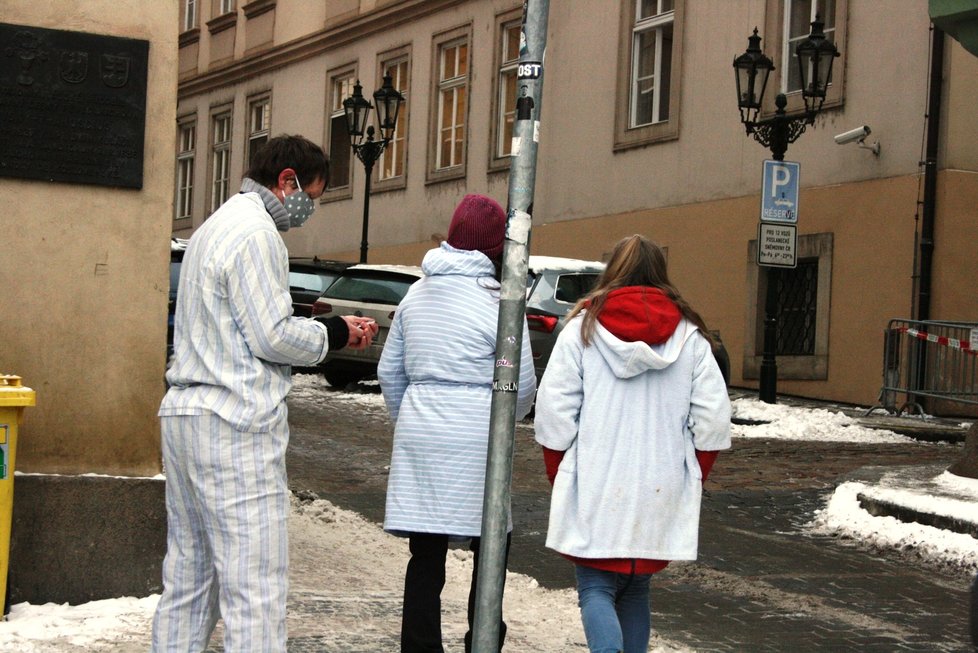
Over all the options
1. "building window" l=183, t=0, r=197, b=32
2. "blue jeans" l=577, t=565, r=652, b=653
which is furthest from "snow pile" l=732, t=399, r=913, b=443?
"building window" l=183, t=0, r=197, b=32

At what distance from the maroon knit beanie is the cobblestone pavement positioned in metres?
1.62

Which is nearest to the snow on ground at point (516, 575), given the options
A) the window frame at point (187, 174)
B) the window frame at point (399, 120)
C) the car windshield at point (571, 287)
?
the car windshield at point (571, 287)

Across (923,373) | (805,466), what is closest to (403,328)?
(805,466)

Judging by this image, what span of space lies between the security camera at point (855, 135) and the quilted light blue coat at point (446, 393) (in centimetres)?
1434

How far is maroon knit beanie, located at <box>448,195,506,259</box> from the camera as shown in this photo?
554 cm

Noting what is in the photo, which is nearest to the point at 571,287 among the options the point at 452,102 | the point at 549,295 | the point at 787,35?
the point at 549,295

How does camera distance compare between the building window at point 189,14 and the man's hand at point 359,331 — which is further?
the building window at point 189,14

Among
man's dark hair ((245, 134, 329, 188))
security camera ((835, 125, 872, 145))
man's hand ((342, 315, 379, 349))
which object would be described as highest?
security camera ((835, 125, 872, 145))

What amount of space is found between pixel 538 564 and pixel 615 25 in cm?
1667

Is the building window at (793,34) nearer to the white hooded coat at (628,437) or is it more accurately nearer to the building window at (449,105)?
the building window at (449,105)

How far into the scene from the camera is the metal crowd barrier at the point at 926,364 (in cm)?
1755

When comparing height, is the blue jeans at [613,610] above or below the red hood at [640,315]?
below

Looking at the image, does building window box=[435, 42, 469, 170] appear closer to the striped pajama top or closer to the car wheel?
the car wheel

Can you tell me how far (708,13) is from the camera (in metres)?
22.1
